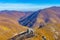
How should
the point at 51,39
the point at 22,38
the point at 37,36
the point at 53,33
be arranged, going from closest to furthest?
the point at 22,38 < the point at 37,36 < the point at 51,39 < the point at 53,33

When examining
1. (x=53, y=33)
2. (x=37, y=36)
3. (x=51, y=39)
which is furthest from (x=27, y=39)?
(x=53, y=33)

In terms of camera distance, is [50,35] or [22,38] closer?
[22,38]

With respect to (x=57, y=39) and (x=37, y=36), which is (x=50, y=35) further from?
(x=37, y=36)

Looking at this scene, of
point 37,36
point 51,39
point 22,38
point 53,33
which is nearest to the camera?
point 22,38

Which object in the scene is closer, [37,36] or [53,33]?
[37,36]

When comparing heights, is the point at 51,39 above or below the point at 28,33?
below

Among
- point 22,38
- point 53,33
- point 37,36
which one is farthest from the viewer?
point 53,33

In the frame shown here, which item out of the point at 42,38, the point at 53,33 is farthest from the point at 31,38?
the point at 53,33

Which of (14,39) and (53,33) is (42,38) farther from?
(53,33)
